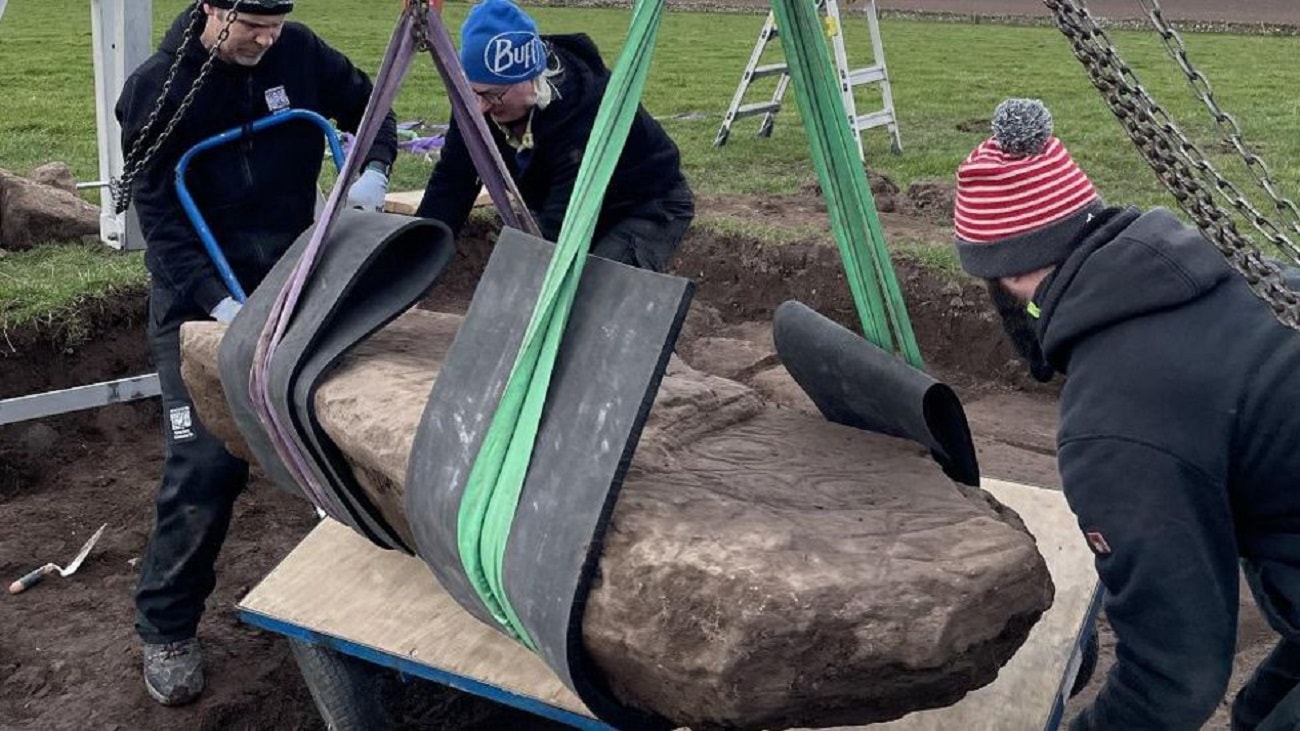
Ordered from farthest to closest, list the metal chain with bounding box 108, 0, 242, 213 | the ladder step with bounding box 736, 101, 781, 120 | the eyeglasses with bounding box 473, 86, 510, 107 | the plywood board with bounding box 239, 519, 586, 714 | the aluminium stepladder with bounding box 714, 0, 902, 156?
the ladder step with bounding box 736, 101, 781, 120 → the aluminium stepladder with bounding box 714, 0, 902, 156 → the eyeglasses with bounding box 473, 86, 510, 107 → the metal chain with bounding box 108, 0, 242, 213 → the plywood board with bounding box 239, 519, 586, 714

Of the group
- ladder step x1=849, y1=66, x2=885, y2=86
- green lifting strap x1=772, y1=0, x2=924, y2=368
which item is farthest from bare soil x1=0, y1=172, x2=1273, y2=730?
ladder step x1=849, y1=66, x2=885, y2=86

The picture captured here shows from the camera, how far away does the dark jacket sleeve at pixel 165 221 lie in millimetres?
3324

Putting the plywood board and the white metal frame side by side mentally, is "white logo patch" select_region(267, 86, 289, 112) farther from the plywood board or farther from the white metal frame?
the plywood board

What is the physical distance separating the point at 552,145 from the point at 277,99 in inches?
30.5

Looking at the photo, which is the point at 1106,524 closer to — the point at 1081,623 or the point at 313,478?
the point at 1081,623

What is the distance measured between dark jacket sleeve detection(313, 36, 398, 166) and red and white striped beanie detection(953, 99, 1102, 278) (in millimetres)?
2160

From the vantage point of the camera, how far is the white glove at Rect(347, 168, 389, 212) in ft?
12.1

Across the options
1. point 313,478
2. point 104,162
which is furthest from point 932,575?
point 104,162

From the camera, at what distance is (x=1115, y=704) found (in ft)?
6.88

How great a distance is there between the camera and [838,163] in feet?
6.94

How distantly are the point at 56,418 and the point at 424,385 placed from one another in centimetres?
335

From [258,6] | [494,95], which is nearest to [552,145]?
[494,95]

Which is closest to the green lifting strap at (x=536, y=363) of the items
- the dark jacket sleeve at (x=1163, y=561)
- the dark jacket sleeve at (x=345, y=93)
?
the dark jacket sleeve at (x=1163, y=561)

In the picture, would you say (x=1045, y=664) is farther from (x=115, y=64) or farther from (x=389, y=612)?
(x=115, y=64)
